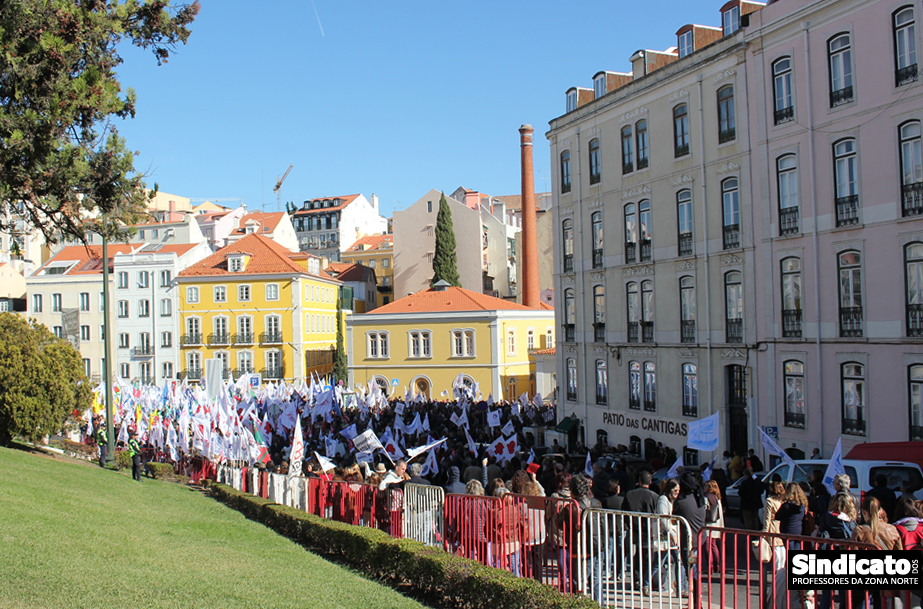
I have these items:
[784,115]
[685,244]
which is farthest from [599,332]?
[784,115]

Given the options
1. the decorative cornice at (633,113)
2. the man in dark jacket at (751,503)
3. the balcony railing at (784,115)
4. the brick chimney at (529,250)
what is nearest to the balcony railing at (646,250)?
the decorative cornice at (633,113)

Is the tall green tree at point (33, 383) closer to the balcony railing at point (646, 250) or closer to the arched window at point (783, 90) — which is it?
the balcony railing at point (646, 250)

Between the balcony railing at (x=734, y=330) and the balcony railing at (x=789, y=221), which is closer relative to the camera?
the balcony railing at (x=789, y=221)

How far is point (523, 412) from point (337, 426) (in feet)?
33.9

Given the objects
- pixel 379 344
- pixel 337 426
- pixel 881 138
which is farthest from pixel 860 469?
pixel 379 344

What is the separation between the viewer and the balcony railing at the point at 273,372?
59.1m

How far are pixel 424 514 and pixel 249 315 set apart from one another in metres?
51.1

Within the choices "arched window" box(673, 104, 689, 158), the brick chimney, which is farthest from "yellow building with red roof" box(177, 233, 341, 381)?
"arched window" box(673, 104, 689, 158)

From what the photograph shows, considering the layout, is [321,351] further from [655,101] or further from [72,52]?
[72,52]

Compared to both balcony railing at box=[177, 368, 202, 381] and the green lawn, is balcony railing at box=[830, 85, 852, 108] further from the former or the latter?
balcony railing at box=[177, 368, 202, 381]

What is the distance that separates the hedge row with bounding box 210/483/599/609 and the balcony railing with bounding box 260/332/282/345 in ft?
149

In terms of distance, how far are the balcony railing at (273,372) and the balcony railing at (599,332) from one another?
3295 centimetres

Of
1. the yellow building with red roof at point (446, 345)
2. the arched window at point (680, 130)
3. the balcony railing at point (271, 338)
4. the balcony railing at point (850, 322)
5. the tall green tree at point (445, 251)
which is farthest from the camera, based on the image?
the tall green tree at point (445, 251)

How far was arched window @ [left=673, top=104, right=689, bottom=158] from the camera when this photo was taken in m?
27.3
